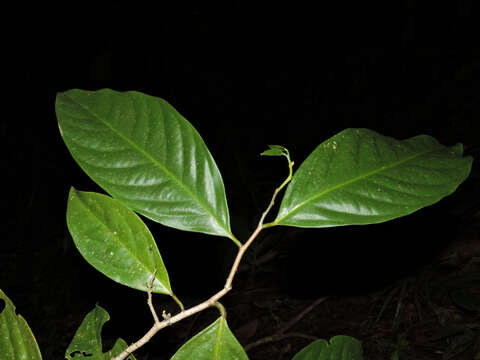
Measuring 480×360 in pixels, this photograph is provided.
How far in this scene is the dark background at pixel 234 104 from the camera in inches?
64.6

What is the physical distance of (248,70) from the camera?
2678mm

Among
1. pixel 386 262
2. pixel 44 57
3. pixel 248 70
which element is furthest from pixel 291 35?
pixel 386 262

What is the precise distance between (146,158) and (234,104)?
2113 mm

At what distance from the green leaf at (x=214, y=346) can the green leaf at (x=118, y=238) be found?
58mm

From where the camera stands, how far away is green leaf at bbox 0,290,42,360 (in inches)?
14.8

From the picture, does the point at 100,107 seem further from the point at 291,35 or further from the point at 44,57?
the point at 291,35

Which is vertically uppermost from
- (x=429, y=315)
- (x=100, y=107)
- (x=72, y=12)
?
(x=72, y=12)

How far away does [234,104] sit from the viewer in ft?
8.12

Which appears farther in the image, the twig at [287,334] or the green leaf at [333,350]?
the twig at [287,334]

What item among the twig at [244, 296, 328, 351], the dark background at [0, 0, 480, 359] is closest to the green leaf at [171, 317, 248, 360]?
the dark background at [0, 0, 480, 359]

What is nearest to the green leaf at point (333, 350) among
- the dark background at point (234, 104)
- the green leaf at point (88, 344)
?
the green leaf at point (88, 344)

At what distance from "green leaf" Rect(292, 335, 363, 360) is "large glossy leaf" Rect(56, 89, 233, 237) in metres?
0.18

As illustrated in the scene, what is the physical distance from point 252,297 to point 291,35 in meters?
1.93

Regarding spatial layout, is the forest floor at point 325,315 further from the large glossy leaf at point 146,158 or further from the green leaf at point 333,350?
the large glossy leaf at point 146,158
